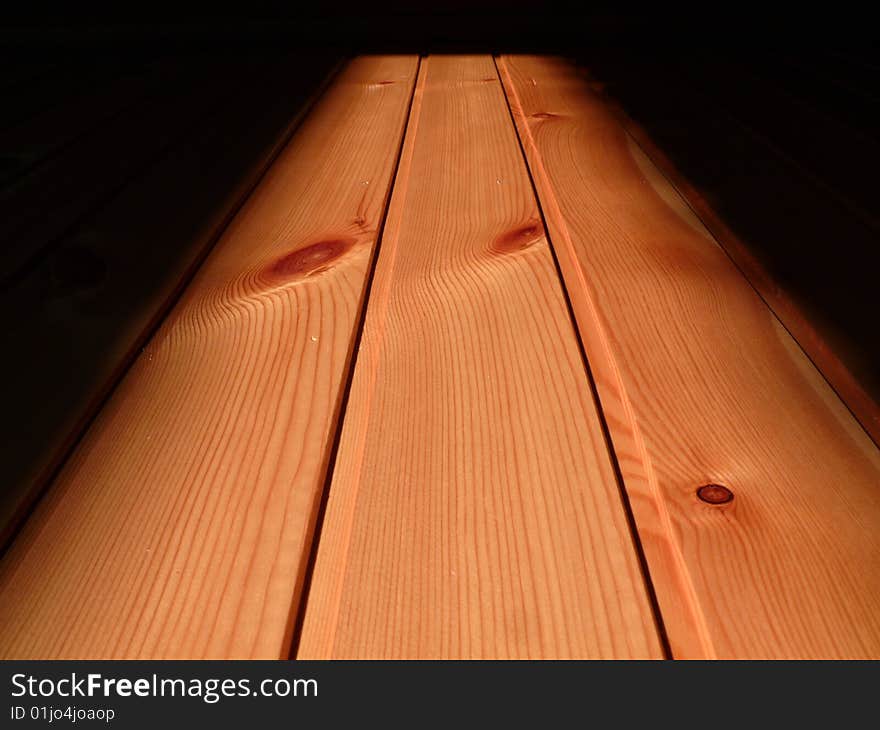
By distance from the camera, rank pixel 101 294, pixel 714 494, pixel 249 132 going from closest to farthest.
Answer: pixel 714 494
pixel 101 294
pixel 249 132

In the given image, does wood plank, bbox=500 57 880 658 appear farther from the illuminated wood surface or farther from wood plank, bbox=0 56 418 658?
wood plank, bbox=0 56 418 658

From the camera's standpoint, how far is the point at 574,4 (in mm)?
2404

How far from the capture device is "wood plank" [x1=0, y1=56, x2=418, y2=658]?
47cm

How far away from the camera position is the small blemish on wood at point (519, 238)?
2.88 feet

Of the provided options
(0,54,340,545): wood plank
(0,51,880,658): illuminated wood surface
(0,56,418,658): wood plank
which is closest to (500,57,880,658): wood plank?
(0,51,880,658): illuminated wood surface

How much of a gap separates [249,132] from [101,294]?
0.61 meters

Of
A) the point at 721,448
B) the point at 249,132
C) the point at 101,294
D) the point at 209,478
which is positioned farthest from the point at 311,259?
the point at 249,132

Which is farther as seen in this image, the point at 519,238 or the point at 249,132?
the point at 249,132

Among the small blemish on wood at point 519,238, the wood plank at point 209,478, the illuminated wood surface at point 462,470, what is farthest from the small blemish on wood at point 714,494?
the small blemish on wood at point 519,238

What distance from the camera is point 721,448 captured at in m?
0.59

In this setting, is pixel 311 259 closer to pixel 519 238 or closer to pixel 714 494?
pixel 519 238

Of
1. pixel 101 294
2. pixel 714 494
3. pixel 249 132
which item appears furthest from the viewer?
pixel 249 132

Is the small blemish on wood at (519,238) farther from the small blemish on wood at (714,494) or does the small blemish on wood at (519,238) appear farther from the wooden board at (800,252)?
the small blemish on wood at (714,494)

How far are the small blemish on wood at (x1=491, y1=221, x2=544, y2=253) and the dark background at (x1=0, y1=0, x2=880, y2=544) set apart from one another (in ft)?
0.71
